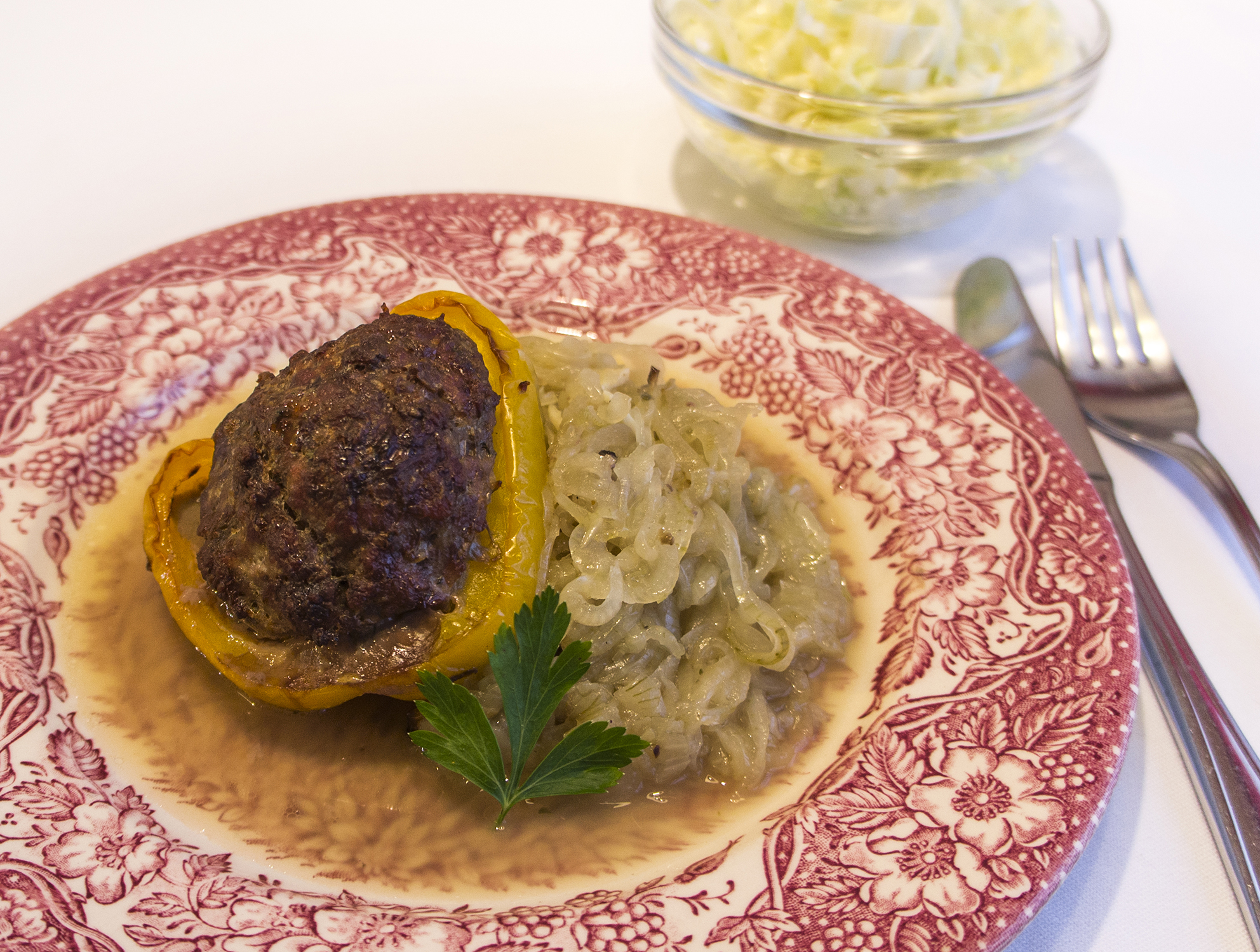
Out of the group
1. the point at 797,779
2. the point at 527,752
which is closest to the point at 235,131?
the point at 527,752

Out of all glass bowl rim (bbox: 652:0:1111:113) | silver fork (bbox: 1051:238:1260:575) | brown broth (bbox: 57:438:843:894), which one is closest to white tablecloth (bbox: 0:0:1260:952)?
silver fork (bbox: 1051:238:1260:575)

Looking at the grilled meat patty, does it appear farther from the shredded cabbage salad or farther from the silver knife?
the shredded cabbage salad

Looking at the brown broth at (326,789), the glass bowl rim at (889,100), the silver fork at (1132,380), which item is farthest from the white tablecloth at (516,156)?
the brown broth at (326,789)

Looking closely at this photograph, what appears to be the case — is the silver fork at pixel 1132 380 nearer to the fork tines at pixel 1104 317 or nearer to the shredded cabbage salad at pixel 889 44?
the fork tines at pixel 1104 317

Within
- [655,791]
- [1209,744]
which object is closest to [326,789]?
[655,791]

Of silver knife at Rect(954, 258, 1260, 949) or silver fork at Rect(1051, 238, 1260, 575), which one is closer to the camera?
silver knife at Rect(954, 258, 1260, 949)

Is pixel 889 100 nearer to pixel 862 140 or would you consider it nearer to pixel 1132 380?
pixel 862 140
